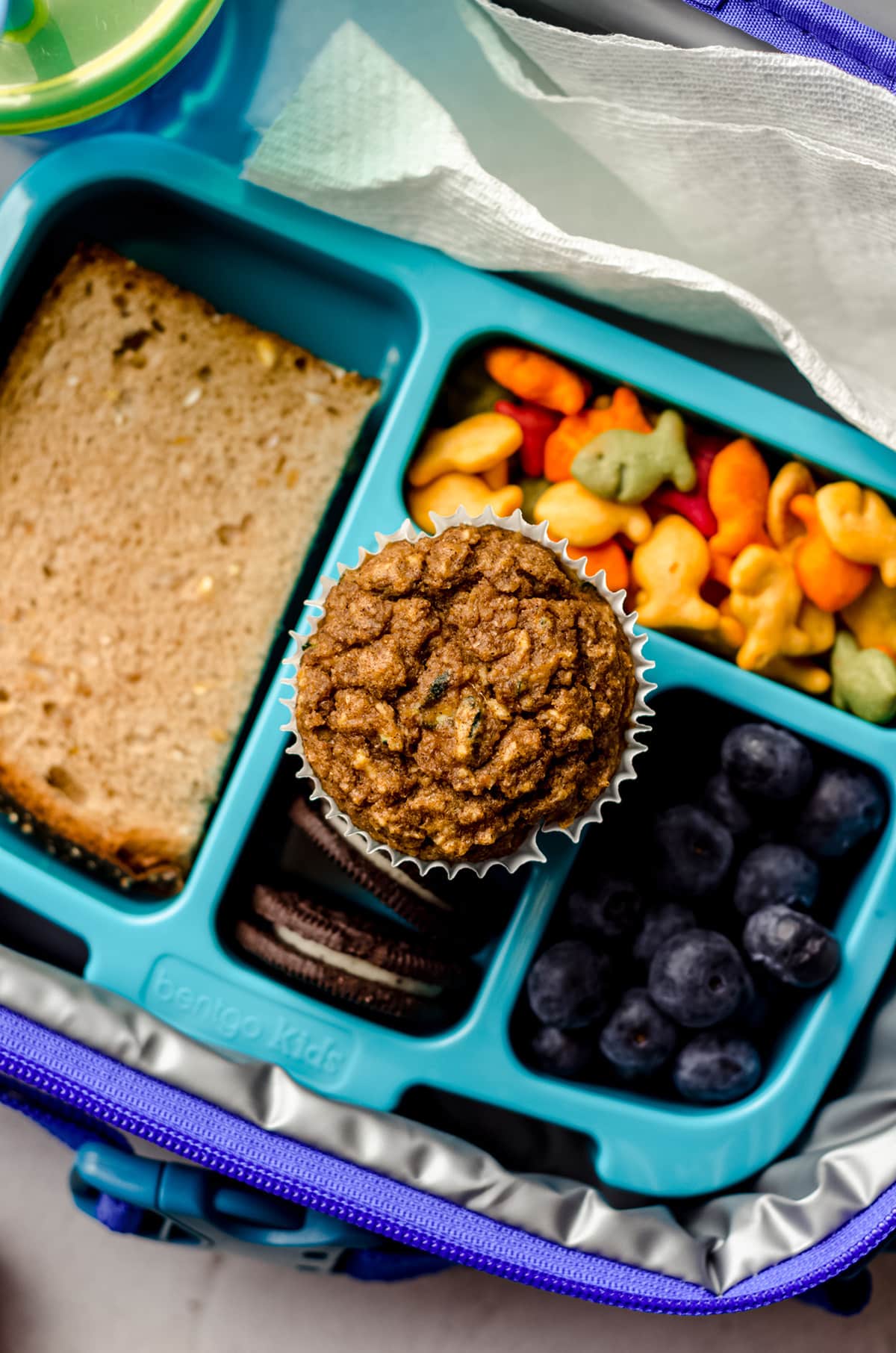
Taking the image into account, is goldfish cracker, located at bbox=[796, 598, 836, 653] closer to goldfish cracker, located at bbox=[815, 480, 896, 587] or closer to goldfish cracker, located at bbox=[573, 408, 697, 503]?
goldfish cracker, located at bbox=[815, 480, 896, 587]

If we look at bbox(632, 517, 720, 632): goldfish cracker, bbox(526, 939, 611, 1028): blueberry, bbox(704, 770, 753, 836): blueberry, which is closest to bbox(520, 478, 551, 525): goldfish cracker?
bbox(632, 517, 720, 632): goldfish cracker

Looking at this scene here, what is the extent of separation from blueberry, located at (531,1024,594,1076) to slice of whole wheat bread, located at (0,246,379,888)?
0.41 meters

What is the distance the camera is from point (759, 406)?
112 centimetres

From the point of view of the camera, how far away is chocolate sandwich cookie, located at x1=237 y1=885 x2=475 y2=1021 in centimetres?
106

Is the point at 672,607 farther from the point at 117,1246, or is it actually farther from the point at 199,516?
the point at 117,1246

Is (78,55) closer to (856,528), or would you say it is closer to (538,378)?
(538,378)

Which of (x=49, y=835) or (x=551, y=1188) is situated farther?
(x=49, y=835)

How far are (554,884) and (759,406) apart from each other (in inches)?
20.9

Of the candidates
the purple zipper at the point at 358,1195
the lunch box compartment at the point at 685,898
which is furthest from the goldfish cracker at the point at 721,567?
the purple zipper at the point at 358,1195

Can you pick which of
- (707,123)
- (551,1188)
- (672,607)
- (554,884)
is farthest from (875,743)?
(707,123)

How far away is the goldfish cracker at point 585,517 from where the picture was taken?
1.09m

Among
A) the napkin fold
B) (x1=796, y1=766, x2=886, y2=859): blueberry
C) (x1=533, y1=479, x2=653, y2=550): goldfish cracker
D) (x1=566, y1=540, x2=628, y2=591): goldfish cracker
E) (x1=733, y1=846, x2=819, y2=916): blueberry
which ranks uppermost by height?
the napkin fold

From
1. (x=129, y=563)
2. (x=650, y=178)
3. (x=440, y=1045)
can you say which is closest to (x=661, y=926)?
(x=440, y=1045)

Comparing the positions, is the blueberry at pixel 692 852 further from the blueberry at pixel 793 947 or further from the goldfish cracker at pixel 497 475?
the goldfish cracker at pixel 497 475
